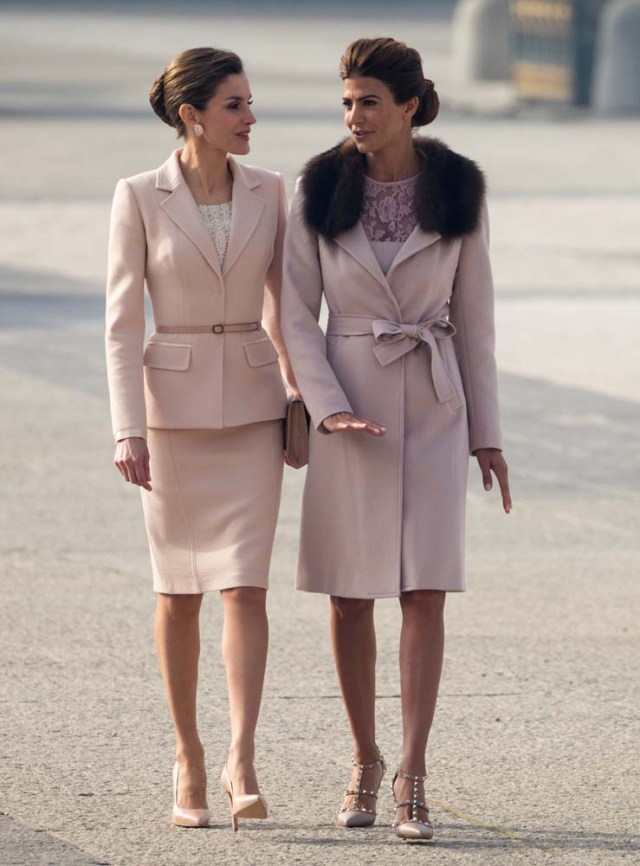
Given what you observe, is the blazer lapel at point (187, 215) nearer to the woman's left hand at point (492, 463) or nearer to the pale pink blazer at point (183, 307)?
the pale pink blazer at point (183, 307)

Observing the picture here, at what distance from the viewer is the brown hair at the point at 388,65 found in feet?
15.6

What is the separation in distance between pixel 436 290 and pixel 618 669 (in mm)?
1961

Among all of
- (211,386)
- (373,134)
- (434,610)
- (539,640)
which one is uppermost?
(373,134)

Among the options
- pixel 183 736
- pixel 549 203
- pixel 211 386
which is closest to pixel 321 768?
pixel 183 736

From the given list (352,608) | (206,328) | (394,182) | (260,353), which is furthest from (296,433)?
(394,182)

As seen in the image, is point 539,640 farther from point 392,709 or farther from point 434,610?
point 434,610

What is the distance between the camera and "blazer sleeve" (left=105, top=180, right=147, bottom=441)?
485cm

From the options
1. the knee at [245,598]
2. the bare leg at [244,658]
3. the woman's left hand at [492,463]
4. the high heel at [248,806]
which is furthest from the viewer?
the woman's left hand at [492,463]

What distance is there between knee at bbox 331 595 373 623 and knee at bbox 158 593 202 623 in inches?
13.2

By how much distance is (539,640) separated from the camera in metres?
6.75

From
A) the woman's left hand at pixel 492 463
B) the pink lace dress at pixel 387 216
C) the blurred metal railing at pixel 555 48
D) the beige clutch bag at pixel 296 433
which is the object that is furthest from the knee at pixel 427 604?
the blurred metal railing at pixel 555 48

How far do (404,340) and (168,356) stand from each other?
1.90 ft

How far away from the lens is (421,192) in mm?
4828

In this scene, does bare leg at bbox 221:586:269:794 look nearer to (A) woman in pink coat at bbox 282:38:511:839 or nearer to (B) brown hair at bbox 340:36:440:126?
(A) woman in pink coat at bbox 282:38:511:839
